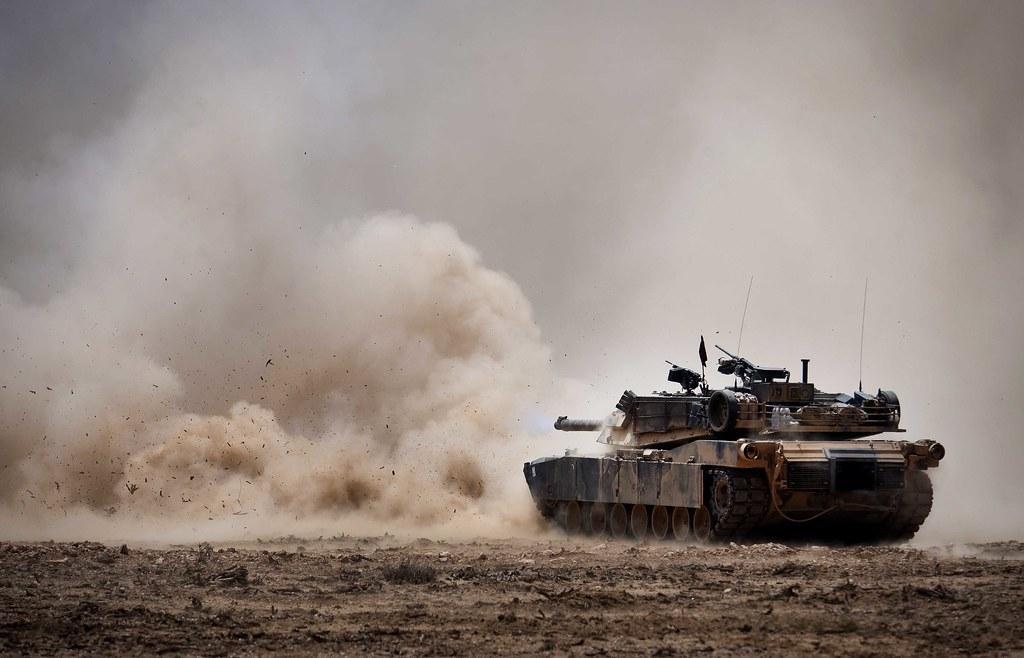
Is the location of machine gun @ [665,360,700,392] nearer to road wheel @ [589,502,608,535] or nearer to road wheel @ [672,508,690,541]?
road wheel @ [672,508,690,541]

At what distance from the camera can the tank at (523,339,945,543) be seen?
22641 millimetres

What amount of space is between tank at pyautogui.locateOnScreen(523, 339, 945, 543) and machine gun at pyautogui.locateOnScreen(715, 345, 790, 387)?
21mm

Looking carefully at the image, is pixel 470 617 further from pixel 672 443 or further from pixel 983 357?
pixel 983 357

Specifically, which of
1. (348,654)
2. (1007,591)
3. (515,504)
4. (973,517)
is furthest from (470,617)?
(973,517)

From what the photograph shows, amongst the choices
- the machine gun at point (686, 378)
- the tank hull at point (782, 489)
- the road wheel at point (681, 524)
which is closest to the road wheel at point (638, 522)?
the tank hull at point (782, 489)

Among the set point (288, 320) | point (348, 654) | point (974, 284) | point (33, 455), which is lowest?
point (348, 654)

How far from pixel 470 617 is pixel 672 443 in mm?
11634

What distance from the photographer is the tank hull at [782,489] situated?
22.6 meters

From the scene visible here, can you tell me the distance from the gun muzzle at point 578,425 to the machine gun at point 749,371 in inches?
125

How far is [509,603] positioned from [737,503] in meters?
7.88

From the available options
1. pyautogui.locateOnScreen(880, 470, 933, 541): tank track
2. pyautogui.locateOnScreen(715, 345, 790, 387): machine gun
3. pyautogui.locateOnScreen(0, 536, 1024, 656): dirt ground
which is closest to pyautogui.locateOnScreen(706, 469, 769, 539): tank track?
pyautogui.locateOnScreen(0, 536, 1024, 656): dirt ground

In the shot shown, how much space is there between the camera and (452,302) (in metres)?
35.2

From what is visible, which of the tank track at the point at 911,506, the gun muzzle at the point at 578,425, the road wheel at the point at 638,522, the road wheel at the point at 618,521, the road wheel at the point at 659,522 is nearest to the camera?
the tank track at the point at 911,506

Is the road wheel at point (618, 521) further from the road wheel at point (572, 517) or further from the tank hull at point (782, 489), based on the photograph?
the road wheel at point (572, 517)
